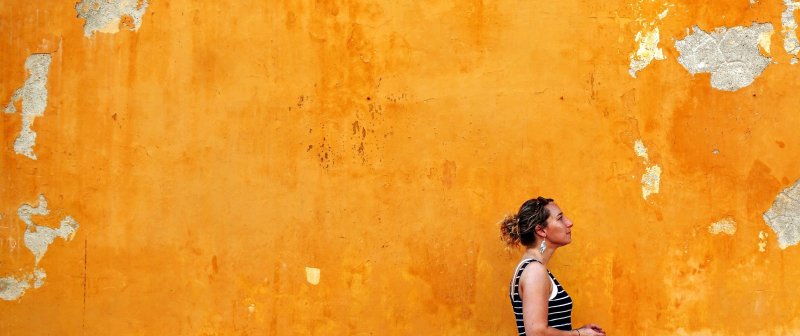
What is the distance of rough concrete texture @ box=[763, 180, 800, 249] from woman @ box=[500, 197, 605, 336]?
120 cm

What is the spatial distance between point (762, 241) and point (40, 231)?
11.8 feet

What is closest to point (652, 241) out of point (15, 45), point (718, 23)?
point (718, 23)

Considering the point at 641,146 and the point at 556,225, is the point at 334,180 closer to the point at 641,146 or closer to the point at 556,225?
the point at 556,225

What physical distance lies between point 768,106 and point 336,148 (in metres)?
2.15

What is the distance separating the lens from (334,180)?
4656mm

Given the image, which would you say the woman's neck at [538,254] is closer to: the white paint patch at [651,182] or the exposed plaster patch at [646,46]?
the white paint patch at [651,182]

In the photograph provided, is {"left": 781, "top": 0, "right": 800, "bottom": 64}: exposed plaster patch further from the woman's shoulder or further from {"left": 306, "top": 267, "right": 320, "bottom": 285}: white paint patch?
{"left": 306, "top": 267, "right": 320, "bottom": 285}: white paint patch

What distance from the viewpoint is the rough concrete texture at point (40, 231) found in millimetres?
4664

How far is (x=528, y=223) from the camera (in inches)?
159

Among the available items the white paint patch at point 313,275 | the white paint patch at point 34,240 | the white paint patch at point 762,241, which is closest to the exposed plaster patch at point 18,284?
the white paint patch at point 34,240

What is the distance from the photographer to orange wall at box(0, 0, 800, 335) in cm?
462

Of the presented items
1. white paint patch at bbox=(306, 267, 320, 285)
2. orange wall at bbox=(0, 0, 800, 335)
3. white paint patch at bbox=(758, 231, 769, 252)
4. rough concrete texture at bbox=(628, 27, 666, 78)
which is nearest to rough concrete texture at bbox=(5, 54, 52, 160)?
orange wall at bbox=(0, 0, 800, 335)

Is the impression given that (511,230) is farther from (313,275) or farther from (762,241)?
(762,241)

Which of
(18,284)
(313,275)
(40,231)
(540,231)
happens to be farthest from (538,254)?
(18,284)
